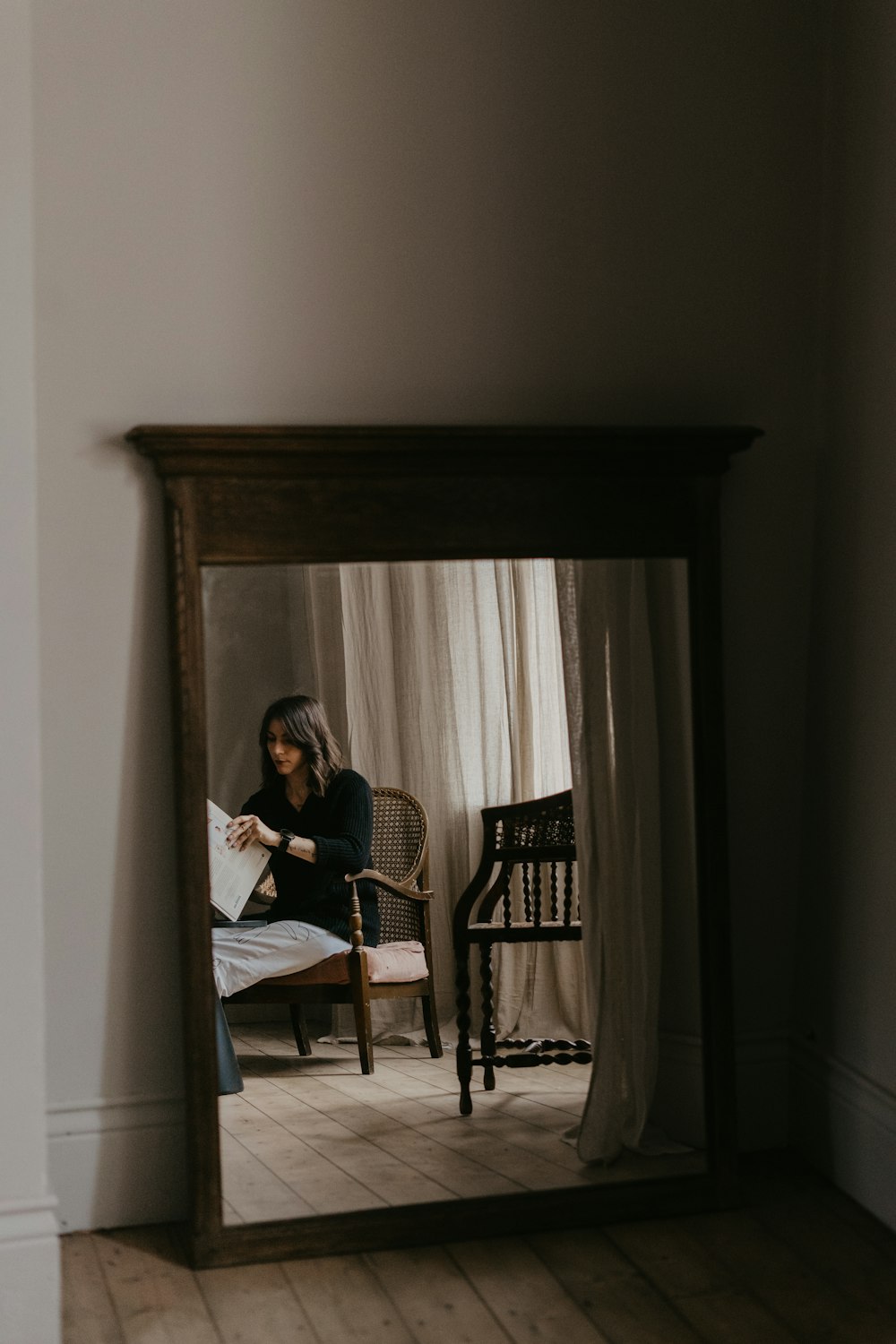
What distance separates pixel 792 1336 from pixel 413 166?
220cm

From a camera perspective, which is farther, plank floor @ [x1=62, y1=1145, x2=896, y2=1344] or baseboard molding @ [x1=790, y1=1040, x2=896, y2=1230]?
baseboard molding @ [x1=790, y1=1040, x2=896, y2=1230]

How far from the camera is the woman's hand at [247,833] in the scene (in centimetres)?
253

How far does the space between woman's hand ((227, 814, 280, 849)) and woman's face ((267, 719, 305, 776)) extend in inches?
4.5

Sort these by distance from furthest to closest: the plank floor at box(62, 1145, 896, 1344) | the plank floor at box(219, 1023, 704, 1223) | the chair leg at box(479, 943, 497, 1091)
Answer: the chair leg at box(479, 943, 497, 1091) < the plank floor at box(219, 1023, 704, 1223) < the plank floor at box(62, 1145, 896, 1344)

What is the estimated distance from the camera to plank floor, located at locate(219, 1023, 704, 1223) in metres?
2.48

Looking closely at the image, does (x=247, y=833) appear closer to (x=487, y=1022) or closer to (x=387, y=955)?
(x=387, y=955)

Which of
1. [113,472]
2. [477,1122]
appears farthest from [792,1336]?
[113,472]

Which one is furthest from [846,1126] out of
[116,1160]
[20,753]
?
[20,753]

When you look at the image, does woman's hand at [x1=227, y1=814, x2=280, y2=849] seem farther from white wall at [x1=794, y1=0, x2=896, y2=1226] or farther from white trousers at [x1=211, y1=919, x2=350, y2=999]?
white wall at [x1=794, y1=0, x2=896, y2=1226]

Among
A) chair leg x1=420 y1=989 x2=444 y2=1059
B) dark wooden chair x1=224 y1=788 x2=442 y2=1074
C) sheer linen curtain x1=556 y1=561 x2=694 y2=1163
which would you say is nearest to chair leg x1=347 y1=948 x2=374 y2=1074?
dark wooden chair x1=224 y1=788 x2=442 y2=1074

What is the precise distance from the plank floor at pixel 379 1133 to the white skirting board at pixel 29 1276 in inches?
13.9

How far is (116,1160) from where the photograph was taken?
101 inches

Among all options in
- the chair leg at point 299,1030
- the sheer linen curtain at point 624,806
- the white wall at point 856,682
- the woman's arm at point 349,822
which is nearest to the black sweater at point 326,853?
the woman's arm at point 349,822

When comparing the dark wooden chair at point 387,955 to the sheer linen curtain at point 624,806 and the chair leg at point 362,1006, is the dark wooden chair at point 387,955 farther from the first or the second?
the sheer linen curtain at point 624,806
